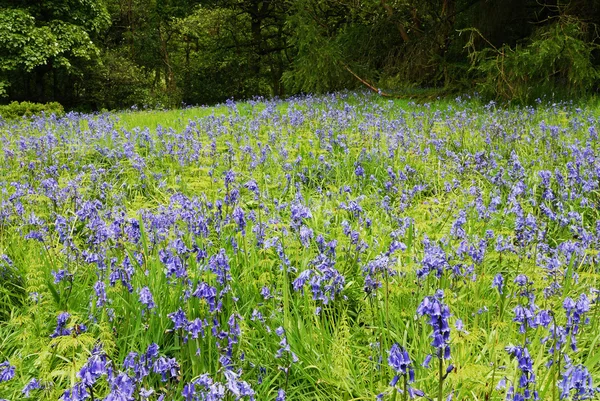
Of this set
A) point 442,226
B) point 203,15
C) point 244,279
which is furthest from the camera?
point 203,15

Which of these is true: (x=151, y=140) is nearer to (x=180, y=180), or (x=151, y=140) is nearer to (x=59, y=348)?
(x=180, y=180)

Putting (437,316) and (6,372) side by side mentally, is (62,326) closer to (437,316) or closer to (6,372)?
(6,372)

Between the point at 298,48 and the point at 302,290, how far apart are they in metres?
11.3

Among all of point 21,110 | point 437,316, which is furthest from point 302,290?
point 21,110

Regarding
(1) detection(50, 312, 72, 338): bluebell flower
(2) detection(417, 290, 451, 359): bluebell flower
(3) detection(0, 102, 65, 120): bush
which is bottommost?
(3) detection(0, 102, 65, 120): bush

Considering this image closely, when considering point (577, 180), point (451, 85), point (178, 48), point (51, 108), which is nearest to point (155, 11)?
point (178, 48)

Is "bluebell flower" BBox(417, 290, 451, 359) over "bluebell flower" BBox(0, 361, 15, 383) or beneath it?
over

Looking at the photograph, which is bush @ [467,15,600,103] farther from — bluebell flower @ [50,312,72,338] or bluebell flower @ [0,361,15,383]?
bluebell flower @ [0,361,15,383]

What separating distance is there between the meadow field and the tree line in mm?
4708

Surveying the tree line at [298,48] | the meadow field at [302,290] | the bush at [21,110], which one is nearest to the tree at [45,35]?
the tree line at [298,48]

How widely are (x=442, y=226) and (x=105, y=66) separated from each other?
69.0 feet

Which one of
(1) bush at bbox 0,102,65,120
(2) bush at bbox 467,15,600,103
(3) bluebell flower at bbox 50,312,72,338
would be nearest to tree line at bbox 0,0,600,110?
(2) bush at bbox 467,15,600,103

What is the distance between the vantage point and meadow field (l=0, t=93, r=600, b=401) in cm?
181

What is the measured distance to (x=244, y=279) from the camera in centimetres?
274
